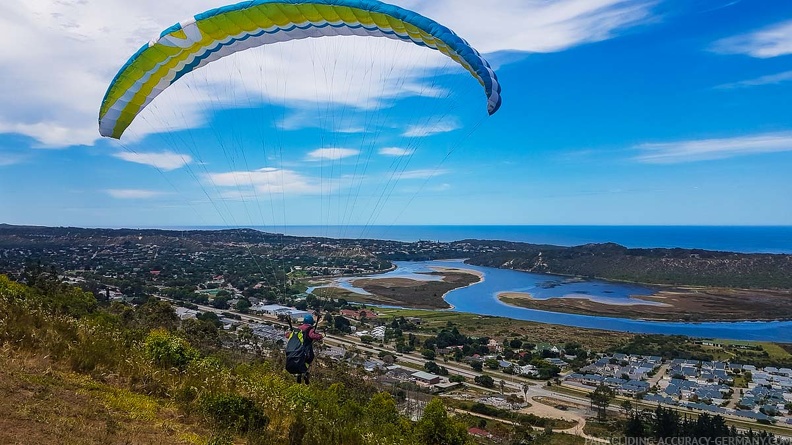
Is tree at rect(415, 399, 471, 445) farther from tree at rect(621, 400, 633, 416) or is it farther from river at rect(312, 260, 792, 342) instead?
river at rect(312, 260, 792, 342)

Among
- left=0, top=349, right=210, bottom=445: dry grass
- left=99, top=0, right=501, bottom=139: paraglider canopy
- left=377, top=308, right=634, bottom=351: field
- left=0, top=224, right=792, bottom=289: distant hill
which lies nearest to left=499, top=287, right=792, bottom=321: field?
left=0, top=224, right=792, bottom=289: distant hill

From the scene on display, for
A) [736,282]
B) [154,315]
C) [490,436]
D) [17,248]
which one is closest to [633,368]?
[490,436]

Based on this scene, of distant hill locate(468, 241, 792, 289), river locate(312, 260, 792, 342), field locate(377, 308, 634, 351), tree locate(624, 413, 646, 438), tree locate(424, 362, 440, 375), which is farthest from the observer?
distant hill locate(468, 241, 792, 289)

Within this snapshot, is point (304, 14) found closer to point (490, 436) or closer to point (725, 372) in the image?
point (490, 436)

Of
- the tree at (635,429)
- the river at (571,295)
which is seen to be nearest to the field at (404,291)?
the river at (571,295)

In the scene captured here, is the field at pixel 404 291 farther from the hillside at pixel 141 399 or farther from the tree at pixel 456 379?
the hillside at pixel 141 399

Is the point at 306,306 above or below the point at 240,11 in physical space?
below
